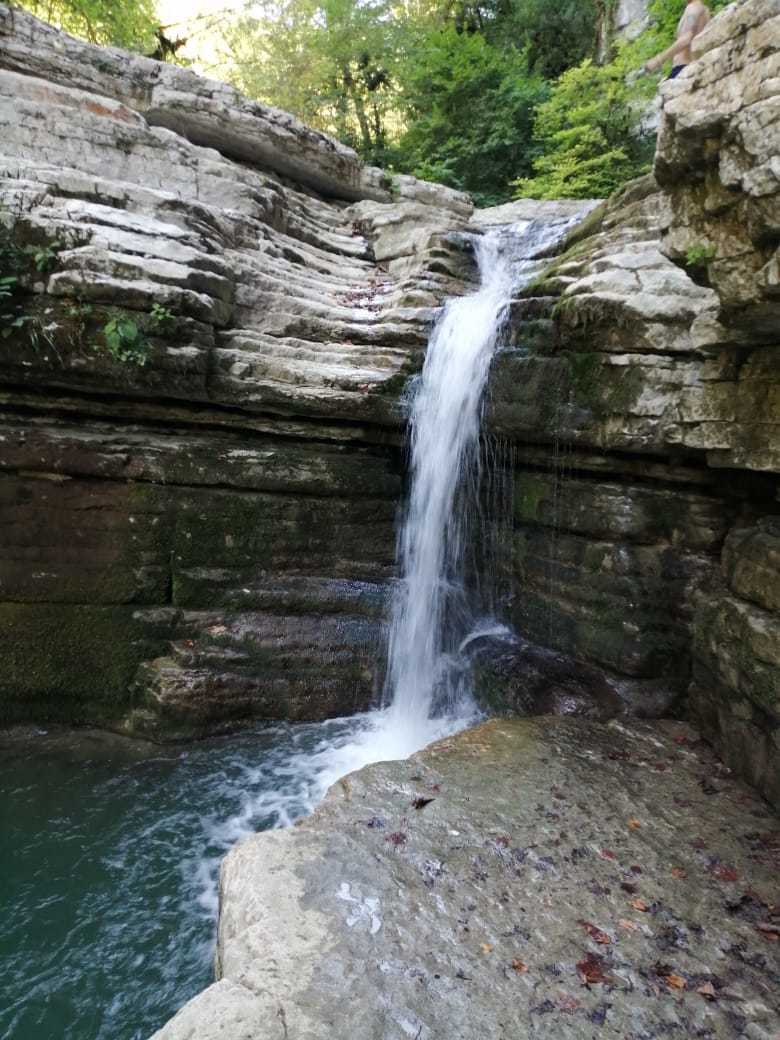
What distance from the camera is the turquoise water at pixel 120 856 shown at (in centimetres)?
339

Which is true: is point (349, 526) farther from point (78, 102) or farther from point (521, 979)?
point (78, 102)

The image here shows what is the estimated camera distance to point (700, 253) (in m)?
3.29

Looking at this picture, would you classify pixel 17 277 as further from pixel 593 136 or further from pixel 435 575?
pixel 593 136

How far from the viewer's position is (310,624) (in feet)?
20.5

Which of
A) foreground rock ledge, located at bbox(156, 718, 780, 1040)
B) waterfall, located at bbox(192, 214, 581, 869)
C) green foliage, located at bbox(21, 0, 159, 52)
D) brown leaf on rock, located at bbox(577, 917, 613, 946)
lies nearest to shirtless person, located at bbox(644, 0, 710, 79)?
waterfall, located at bbox(192, 214, 581, 869)

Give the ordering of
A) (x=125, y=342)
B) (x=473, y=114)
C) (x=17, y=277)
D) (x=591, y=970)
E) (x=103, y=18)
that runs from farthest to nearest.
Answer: (x=473, y=114)
(x=103, y=18)
(x=125, y=342)
(x=17, y=277)
(x=591, y=970)

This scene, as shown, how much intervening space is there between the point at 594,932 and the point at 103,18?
55.5 ft

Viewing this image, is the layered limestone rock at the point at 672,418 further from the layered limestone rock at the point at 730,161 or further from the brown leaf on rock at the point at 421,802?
the brown leaf on rock at the point at 421,802

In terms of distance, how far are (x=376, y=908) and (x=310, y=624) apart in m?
3.58

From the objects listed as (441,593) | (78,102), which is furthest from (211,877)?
(78,102)

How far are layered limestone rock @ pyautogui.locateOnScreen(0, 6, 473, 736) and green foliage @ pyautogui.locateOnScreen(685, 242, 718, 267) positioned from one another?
138 inches

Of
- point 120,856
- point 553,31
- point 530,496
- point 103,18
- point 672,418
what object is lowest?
point 120,856

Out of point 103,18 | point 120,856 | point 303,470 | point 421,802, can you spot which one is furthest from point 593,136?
point 120,856

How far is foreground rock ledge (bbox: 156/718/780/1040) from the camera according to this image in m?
2.36
